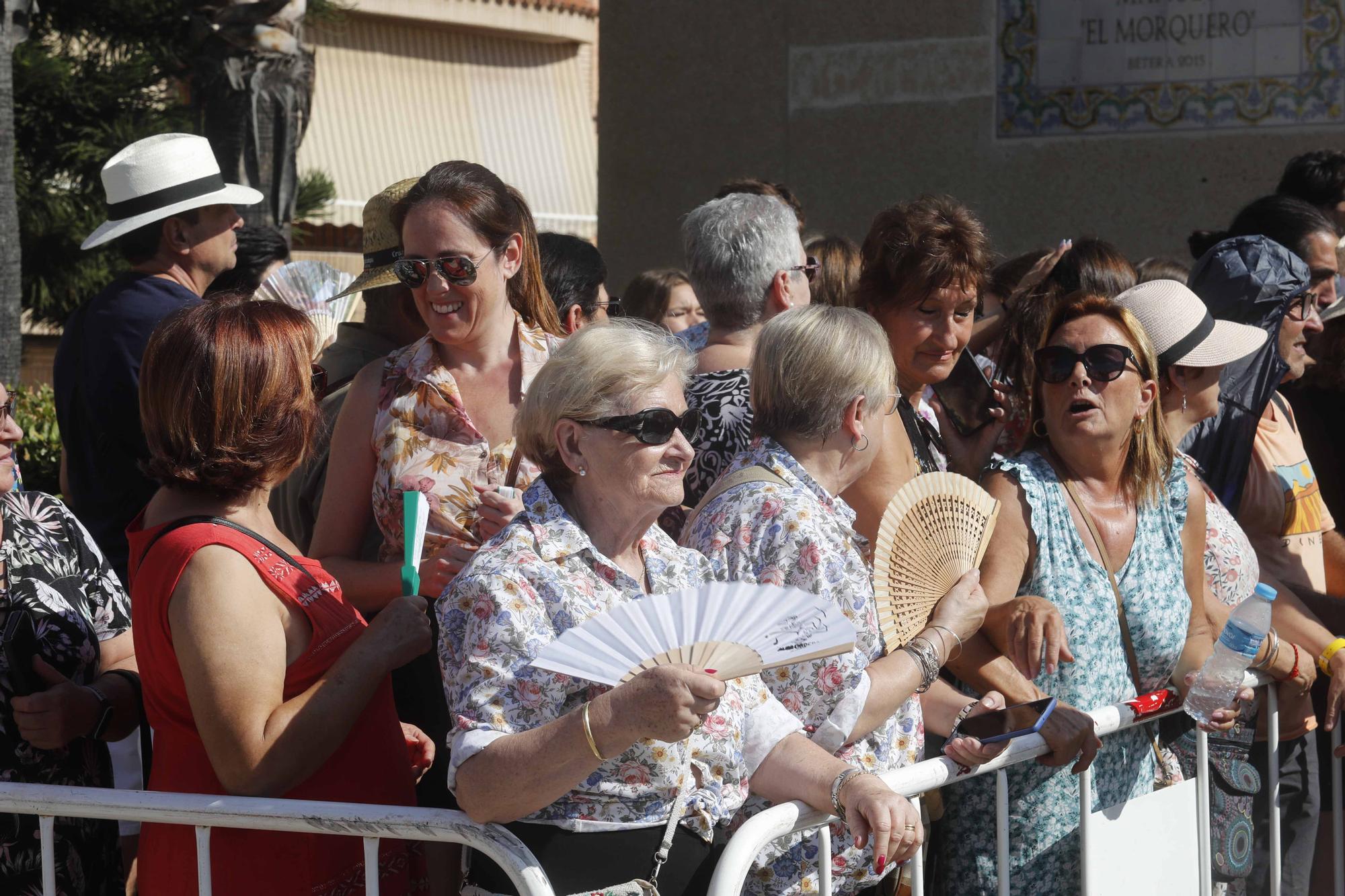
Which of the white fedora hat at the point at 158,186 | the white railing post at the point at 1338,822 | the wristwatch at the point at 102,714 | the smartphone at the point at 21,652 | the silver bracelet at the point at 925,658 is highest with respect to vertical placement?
the white fedora hat at the point at 158,186

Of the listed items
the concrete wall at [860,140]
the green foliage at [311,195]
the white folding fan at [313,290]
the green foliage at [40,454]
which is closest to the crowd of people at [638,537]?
the white folding fan at [313,290]

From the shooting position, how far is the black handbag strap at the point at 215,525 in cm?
244

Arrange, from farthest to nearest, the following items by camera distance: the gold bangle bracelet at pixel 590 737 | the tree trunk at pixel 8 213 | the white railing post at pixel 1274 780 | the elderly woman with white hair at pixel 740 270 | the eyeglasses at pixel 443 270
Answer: the tree trunk at pixel 8 213 → the elderly woman with white hair at pixel 740 270 → the white railing post at pixel 1274 780 → the eyeglasses at pixel 443 270 → the gold bangle bracelet at pixel 590 737

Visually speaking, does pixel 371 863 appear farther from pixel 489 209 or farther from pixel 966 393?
pixel 966 393

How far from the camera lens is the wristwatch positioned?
8.84ft

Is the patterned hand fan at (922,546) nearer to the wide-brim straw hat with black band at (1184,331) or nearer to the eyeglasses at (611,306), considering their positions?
the wide-brim straw hat with black band at (1184,331)

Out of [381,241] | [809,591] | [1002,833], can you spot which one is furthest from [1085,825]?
[381,241]

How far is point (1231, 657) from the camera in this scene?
3148 millimetres

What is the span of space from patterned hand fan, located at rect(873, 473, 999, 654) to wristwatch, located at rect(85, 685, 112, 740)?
148 centimetres

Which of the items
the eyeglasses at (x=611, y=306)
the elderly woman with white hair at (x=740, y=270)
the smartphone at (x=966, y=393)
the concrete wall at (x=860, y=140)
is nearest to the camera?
the elderly woman with white hair at (x=740, y=270)

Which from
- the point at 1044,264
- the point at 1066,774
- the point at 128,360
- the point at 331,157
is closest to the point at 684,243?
the point at 1044,264

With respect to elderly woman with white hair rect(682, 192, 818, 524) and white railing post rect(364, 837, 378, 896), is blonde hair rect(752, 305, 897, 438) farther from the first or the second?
white railing post rect(364, 837, 378, 896)

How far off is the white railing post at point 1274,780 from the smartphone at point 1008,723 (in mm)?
1031

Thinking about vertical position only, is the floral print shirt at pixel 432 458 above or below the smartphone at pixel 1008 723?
above
